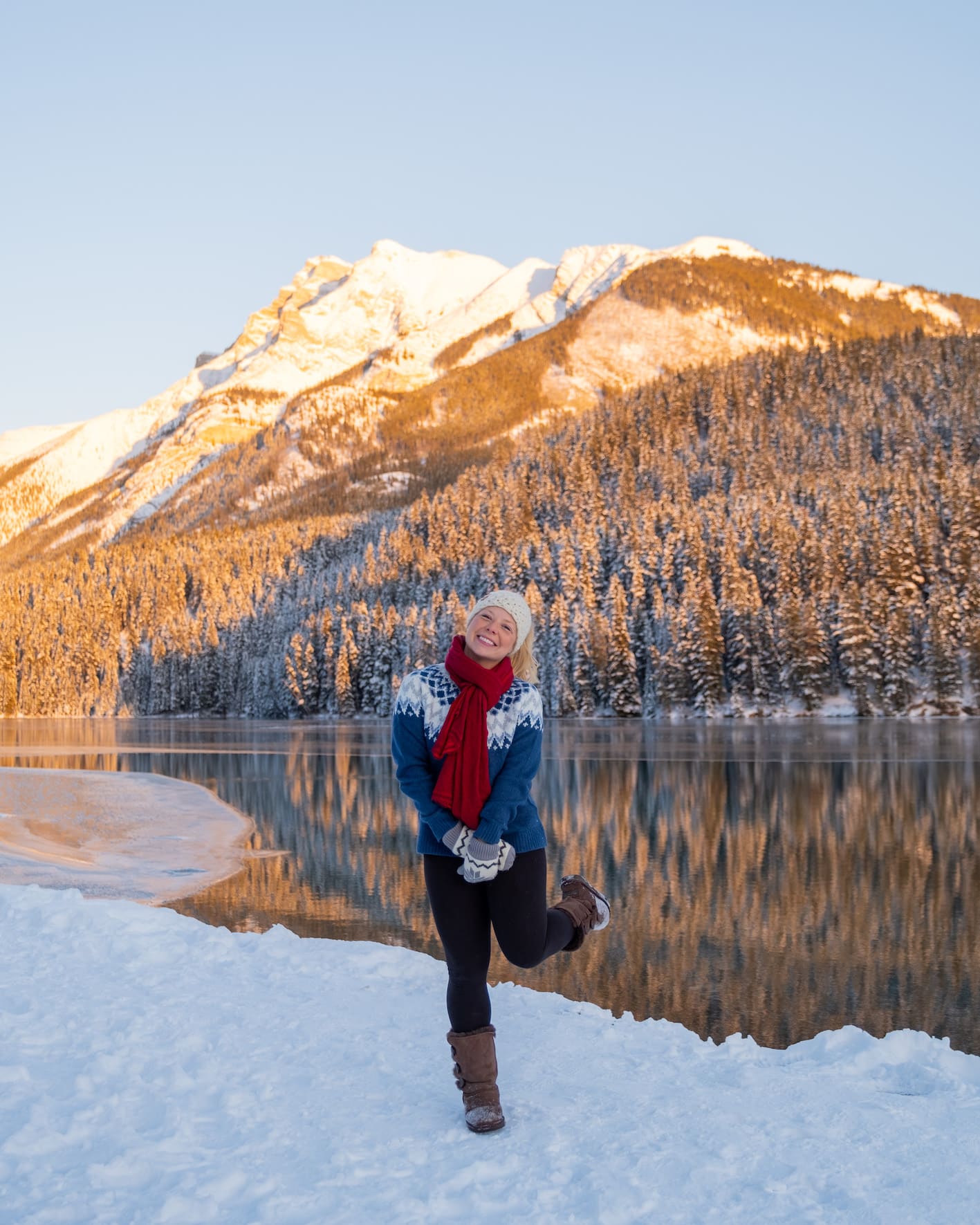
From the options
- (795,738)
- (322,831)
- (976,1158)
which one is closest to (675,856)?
(322,831)

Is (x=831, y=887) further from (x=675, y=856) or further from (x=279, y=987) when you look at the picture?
(x=279, y=987)

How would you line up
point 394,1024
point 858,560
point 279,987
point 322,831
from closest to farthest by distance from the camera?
point 394,1024 < point 279,987 < point 322,831 < point 858,560

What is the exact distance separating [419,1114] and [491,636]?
8.09ft

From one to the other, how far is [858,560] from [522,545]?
133 feet

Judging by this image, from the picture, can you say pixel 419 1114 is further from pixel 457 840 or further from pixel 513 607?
pixel 513 607

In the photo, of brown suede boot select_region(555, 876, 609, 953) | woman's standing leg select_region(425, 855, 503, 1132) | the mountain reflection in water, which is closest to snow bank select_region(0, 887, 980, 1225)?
woman's standing leg select_region(425, 855, 503, 1132)

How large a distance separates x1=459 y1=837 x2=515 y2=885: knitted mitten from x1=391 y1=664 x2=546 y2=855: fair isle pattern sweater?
10 centimetres

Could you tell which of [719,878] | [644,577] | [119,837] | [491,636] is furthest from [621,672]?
[491,636]

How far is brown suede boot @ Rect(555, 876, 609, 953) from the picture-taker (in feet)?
19.6

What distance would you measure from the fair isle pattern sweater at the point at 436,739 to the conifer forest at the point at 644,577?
76936 mm

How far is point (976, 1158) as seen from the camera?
4766mm

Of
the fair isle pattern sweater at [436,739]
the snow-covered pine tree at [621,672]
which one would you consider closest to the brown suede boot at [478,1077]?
the fair isle pattern sweater at [436,739]

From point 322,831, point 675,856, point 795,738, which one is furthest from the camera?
point 795,738

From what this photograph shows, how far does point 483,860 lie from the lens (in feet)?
17.0
